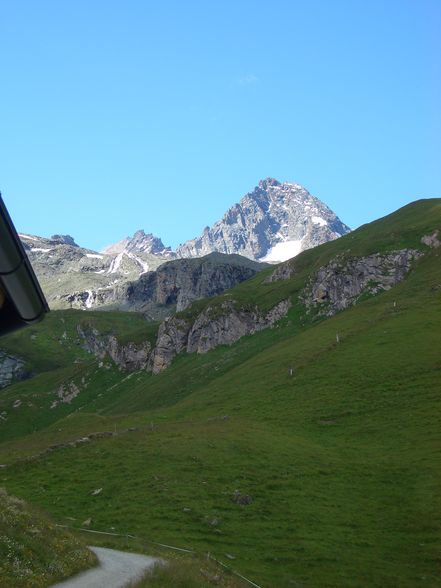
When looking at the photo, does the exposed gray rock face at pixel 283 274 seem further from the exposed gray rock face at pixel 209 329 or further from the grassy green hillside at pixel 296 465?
the grassy green hillside at pixel 296 465

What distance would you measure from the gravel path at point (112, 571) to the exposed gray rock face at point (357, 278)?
104570mm

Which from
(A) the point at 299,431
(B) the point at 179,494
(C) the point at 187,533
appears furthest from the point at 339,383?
(C) the point at 187,533

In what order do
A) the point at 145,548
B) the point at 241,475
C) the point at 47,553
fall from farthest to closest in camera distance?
the point at 241,475
the point at 145,548
the point at 47,553

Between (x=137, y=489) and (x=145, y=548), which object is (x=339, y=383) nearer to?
(x=137, y=489)

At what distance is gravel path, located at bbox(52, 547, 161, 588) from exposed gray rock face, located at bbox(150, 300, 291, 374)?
4494 inches

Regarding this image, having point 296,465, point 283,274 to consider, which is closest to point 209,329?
point 283,274

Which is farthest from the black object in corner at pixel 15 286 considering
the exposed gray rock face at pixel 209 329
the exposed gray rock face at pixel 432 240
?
the exposed gray rock face at pixel 209 329

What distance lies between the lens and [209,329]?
506 ft

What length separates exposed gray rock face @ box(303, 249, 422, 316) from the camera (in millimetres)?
131500

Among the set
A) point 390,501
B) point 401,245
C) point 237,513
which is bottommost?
point 390,501

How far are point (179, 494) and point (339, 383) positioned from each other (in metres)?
39.2

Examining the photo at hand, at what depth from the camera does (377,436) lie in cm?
6234

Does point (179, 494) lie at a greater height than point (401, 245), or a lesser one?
lesser

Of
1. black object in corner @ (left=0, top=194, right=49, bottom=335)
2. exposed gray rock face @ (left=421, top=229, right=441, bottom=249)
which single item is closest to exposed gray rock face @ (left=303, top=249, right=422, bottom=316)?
exposed gray rock face @ (left=421, top=229, right=441, bottom=249)
